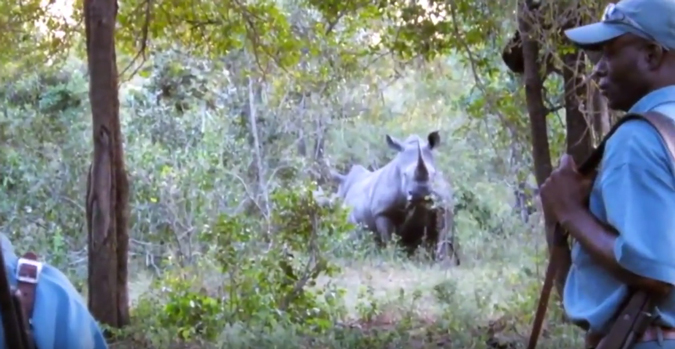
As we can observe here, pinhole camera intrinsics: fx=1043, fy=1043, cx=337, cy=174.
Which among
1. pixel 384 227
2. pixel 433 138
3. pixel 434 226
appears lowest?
pixel 384 227

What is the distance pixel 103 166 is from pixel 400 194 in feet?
25.8

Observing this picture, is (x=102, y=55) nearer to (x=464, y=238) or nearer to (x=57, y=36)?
(x=57, y=36)

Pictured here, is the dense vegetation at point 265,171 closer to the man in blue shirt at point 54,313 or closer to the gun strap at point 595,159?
the gun strap at point 595,159

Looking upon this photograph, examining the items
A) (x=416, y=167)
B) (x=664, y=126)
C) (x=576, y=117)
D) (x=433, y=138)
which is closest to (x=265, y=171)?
(x=416, y=167)

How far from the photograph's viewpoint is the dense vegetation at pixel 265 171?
282 inches

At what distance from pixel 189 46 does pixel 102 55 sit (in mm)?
2060

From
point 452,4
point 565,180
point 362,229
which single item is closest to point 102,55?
point 452,4

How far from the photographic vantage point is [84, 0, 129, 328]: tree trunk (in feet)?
21.7

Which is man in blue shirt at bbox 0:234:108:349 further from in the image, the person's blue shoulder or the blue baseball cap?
the blue baseball cap

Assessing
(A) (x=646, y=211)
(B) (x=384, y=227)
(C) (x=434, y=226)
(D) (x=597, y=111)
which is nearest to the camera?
(A) (x=646, y=211)

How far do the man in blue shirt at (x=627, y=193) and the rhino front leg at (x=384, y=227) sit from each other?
11.8m

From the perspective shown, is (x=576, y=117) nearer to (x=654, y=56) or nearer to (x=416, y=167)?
(x=654, y=56)

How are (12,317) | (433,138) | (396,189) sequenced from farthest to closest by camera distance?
(396,189) < (433,138) < (12,317)

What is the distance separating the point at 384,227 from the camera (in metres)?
14.4
